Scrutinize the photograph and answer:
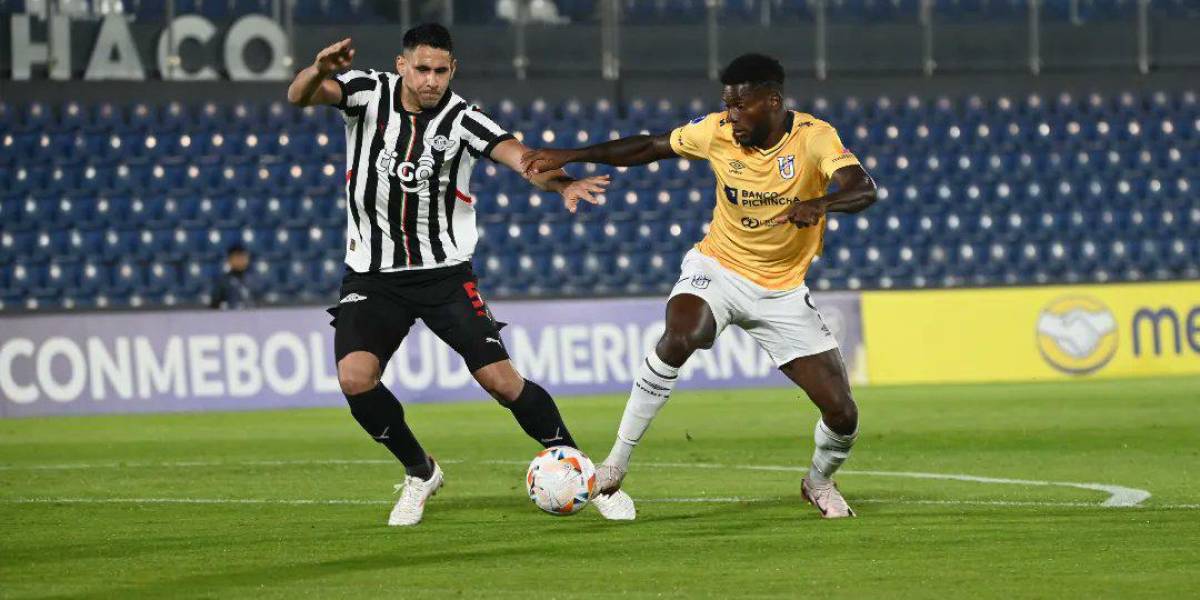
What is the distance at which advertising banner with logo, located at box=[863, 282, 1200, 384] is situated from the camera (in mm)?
20500

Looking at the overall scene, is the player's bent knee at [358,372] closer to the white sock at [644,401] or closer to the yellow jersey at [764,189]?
the white sock at [644,401]

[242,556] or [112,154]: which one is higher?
[112,154]

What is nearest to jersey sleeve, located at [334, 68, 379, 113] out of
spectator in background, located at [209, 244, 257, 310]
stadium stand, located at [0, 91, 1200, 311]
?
spectator in background, located at [209, 244, 257, 310]

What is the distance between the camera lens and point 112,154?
82.0 feet

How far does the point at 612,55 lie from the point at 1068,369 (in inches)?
359

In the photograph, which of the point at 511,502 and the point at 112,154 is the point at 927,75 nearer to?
the point at 112,154

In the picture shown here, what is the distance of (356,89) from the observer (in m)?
8.40

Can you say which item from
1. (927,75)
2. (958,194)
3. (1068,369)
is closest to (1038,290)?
(1068,369)

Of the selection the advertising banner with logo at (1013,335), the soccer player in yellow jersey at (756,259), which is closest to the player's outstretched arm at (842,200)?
the soccer player in yellow jersey at (756,259)

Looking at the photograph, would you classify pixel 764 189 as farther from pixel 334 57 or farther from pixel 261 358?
pixel 261 358

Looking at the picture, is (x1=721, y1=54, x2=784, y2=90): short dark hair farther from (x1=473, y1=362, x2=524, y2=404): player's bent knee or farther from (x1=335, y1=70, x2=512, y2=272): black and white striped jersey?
(x1=473, y1=362, x2=524, y2=404): player's bent knee

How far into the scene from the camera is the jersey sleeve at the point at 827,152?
8.26 metres

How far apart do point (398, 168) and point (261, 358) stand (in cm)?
1071

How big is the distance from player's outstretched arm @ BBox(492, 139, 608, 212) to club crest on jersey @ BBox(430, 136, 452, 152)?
215 mm
